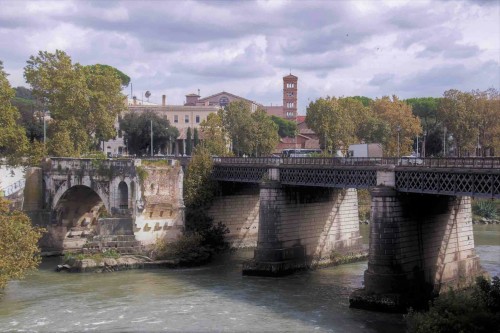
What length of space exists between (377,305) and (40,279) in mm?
22244

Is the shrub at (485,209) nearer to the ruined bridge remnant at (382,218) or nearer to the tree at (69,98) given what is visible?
the ruined bridge remnant at (382,218)

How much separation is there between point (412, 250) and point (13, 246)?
2166 cm

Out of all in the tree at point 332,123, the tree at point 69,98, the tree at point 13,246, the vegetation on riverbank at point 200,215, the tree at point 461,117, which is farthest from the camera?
the tree at point 461,117

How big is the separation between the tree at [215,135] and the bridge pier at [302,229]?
2632 cm

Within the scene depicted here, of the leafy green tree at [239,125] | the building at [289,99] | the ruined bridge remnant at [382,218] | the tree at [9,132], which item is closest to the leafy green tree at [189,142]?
the leafy green tree at [239,125]

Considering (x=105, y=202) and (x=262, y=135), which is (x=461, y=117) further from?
(x=105, y=202)

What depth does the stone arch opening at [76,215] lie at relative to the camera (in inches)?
2093

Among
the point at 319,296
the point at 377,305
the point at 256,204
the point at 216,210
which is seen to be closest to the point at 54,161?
the point at 216,210

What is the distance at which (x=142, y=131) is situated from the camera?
83875 millimetres

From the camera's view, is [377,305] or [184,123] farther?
[184,123]

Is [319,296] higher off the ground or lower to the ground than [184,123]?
→ lower

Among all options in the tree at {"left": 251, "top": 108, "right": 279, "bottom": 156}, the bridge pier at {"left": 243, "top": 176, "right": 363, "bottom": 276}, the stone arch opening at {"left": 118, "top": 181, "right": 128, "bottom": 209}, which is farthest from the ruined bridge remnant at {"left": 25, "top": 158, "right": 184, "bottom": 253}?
the tree at {"left": 251, "top": 108, "right": 279, "bottom": 156}

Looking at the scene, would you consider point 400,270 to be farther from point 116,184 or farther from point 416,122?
point 416,122

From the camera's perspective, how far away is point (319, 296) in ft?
121
